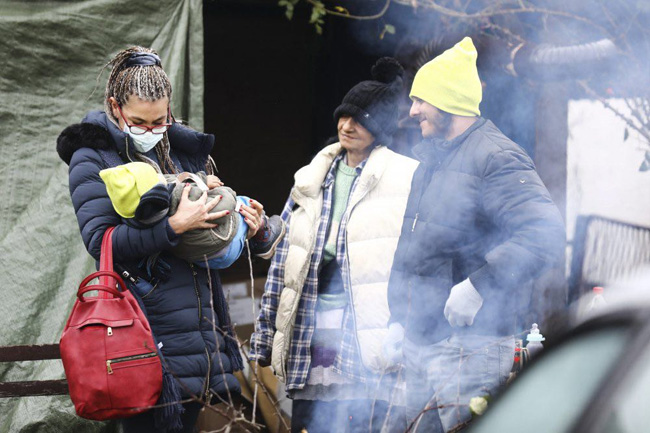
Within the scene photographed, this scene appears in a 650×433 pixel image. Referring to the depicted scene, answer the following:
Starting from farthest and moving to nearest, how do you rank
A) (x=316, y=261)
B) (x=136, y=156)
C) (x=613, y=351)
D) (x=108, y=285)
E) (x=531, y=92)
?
1. (x=531, y=92)
2. (x=316, y=261)
3. (x=136, y=156)
4. (x=108, y=285)
5. (x=613, y=351)

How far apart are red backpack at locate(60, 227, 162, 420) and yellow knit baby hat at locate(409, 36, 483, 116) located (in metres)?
1.52

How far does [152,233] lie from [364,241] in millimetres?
1321

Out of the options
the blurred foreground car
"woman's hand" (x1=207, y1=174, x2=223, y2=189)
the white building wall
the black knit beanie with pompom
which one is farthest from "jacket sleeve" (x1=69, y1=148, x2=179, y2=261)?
the white building wall

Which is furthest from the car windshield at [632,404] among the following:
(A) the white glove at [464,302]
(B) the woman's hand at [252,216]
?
(B) the woman's hand at [252,216]

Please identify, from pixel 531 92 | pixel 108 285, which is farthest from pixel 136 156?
pixel 531 92

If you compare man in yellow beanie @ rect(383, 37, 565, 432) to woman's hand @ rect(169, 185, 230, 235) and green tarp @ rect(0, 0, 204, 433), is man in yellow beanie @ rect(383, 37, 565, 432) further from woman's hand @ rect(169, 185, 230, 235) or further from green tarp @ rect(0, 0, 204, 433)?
green tarp @ rect(0, 0, 204, 433)

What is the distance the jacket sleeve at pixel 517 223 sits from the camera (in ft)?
10.5

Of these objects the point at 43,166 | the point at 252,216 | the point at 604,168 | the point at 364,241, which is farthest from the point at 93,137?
the point at 604,168

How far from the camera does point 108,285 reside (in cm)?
314

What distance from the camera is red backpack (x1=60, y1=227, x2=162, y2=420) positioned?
308 centimetres

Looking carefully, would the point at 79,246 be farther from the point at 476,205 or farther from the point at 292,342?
the point at 476,205

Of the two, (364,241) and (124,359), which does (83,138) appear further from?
(364,241)

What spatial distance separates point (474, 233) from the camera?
3.47 meters

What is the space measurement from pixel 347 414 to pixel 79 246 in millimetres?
1827
